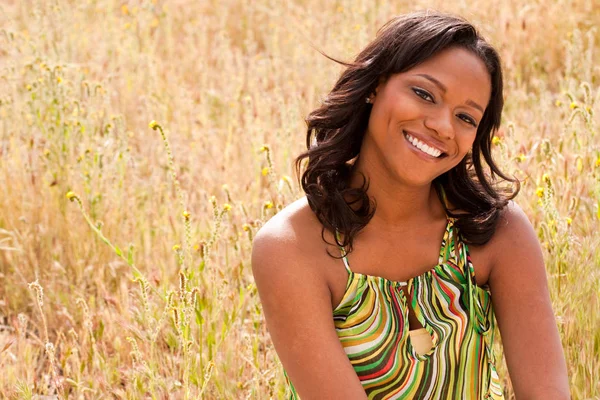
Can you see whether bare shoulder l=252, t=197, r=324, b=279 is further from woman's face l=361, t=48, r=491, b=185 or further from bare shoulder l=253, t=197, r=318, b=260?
woman's face l=361, t=48, r=491, b=185

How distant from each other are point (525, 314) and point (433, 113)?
547 mm

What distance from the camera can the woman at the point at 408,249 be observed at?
1980 mm

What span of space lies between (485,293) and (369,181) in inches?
16.4

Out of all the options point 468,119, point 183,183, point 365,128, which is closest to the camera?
point 468,119

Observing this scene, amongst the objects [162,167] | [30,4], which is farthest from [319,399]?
[30,4]

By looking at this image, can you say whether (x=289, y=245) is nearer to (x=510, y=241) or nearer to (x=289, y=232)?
(x=289, y=232)

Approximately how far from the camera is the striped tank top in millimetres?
2039

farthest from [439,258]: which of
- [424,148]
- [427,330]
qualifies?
→ [424,148]

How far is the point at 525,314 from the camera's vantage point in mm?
2104

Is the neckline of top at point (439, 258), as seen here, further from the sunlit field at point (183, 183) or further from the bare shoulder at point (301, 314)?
the sunlit field at point (183, 183)

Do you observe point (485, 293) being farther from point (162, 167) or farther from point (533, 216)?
point (162, 167)

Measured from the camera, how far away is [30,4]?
20.7 ft

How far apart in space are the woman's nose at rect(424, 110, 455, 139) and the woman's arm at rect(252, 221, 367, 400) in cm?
42

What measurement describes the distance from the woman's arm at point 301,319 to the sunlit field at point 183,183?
9.5 inches
